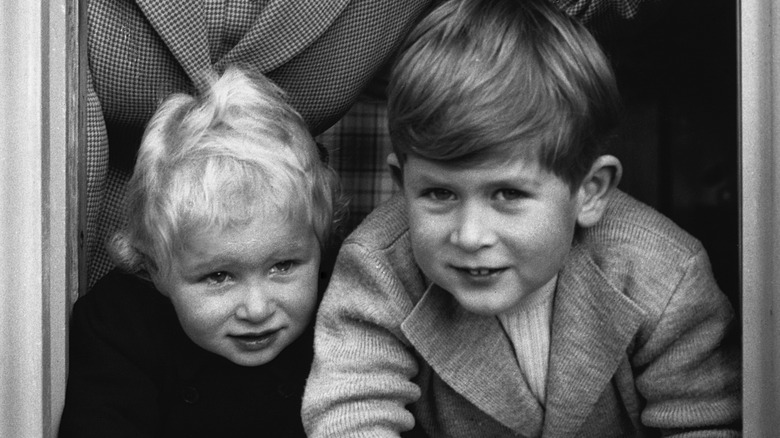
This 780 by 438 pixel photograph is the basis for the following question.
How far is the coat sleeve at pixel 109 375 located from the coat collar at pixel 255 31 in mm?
353

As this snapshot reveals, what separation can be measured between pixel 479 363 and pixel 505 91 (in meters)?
0.38

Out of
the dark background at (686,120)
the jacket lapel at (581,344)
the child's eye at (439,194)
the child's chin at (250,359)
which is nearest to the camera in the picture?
the child's eye at (439,194)

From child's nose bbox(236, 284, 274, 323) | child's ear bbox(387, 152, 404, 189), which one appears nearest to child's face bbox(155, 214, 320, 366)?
child's nose bbox(236, 284, 274, 323)

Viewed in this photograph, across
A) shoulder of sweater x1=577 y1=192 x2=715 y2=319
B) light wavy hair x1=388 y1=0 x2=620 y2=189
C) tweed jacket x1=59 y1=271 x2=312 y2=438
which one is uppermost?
light wavy hair x1=388 y1=0 x2=620 y2=189

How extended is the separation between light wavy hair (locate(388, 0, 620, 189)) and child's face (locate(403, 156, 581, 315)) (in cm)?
2

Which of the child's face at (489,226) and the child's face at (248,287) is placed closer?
the child's face at (489,226)

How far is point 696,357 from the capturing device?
1.24m

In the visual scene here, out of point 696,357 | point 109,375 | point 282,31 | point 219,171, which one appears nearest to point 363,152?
point 282,31

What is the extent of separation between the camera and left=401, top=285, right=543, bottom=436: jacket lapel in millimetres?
1299

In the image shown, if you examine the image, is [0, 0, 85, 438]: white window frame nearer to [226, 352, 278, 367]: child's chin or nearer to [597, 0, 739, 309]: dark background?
[226, 352, 278, 367]: child's chin

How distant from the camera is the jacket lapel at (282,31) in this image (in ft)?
4.60

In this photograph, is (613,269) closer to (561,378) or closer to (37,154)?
(561,378)

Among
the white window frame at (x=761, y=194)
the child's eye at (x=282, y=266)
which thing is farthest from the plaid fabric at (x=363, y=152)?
the white window frame at (x=761, y=194)

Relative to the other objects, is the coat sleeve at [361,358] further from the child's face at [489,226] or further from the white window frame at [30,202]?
the white window frame at [30,202]
